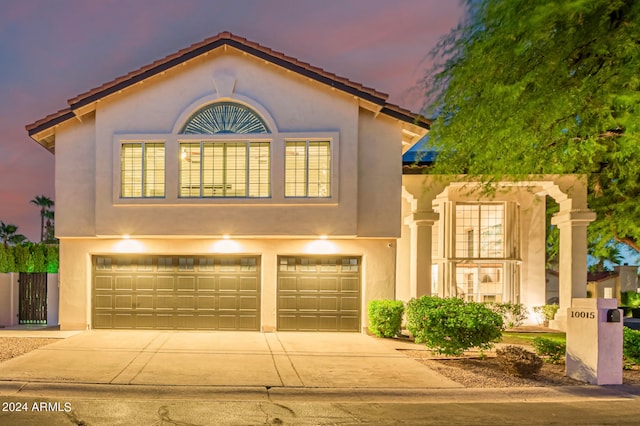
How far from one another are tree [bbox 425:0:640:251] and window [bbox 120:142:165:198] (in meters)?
7.84

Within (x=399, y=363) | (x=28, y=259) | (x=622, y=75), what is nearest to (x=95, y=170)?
(x=28, y=259)

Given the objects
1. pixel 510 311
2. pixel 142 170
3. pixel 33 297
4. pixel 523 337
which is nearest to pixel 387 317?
pixel 523 337

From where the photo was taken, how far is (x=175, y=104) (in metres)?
15.2

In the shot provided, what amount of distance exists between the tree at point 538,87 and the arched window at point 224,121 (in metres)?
5.04

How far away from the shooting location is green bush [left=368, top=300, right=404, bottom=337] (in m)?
14.8

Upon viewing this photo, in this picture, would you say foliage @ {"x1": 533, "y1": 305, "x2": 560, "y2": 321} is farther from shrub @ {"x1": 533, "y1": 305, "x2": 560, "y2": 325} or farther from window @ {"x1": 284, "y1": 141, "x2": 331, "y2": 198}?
window @ {"x1": 284, "y1": 141, "x2": 331, "y2": 198}

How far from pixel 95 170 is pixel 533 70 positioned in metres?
12.0

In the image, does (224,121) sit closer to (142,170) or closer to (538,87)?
(142,170)

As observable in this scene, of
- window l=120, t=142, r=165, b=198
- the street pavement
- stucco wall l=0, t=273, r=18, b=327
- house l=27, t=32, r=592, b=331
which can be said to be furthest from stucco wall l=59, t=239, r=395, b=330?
the street pavement

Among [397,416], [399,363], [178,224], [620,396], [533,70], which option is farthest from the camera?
[178,224]

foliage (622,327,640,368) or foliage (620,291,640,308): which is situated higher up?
foliage (622,327,640,368)

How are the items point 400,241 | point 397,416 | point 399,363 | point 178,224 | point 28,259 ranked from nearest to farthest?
1. point 397,416
2. point 399,363
3. point 178,224
4. point 28,259
5. point 400,241

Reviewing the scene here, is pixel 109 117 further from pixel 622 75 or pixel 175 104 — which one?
pixel 622 75

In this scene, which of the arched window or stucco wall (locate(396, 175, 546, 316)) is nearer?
the arched window
